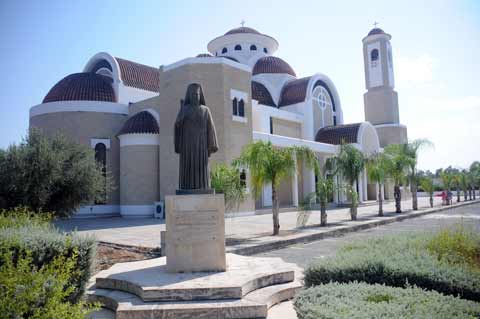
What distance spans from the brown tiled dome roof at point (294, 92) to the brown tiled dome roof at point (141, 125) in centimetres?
1350

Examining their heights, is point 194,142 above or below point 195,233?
above

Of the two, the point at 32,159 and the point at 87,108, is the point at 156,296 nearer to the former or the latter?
the point at 32,159

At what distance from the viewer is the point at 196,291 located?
4.90m

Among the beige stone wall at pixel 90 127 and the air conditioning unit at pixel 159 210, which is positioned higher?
the beige stone wall at pixel 90 127

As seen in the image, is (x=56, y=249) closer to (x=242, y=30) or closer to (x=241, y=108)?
(x=241, y=108)

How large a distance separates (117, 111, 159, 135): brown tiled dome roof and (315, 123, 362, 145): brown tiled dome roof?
1518 cm

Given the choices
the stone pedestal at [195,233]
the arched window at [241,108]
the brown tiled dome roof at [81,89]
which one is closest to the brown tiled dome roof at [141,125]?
the brown tiled dome roof at [81,89]

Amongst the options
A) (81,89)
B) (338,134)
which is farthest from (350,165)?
(81,89)

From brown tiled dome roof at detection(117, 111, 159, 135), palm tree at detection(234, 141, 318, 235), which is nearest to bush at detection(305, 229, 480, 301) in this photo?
palm tree at detection(234, 141, 318, 235)

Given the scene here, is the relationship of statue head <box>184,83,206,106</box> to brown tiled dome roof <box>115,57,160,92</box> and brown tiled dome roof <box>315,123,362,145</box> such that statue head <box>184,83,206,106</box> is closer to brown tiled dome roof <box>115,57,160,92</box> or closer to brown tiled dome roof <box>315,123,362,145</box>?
brown tiled dome roof <box>115,57,160,92</box>

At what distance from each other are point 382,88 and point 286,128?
1618cm

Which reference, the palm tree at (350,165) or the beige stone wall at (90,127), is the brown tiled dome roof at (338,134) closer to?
the palm tree at (350,165)

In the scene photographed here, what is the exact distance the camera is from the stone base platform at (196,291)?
4523mm

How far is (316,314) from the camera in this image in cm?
316
